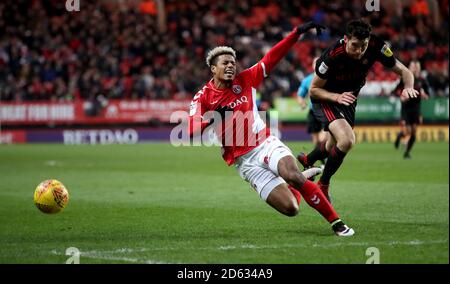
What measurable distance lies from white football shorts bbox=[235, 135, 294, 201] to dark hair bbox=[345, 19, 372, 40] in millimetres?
1562

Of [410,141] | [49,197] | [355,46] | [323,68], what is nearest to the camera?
[355,46]

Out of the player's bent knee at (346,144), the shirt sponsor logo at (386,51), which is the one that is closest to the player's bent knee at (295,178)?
the player's bent knee at (346,144)

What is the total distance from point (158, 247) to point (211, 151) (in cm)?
1937

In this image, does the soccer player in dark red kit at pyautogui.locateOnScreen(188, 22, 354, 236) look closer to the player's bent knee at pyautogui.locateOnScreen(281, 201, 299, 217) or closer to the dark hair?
the player's bent knee at pyautogui.locateOnScreen(281, 201, 299, 217)

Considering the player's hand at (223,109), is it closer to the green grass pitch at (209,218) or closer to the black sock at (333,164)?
the green grass pitch at (209,218)

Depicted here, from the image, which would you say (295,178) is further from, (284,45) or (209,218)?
(209,218)

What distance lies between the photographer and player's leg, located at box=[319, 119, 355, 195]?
10203mm

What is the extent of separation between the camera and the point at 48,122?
108 feet

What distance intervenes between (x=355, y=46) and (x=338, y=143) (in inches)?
54.1

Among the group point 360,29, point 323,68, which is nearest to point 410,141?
point 323,68

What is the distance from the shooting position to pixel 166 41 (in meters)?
35.9

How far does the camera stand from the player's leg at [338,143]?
33.5ft
